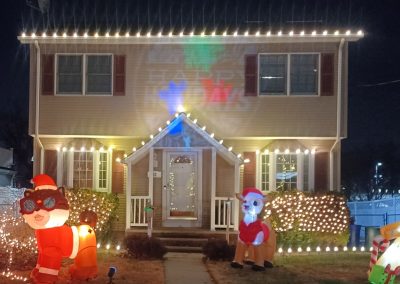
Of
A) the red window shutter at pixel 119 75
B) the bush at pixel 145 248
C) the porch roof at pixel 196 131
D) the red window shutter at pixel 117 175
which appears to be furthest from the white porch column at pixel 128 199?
the bush at pixel 145 248

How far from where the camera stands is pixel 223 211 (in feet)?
50.8

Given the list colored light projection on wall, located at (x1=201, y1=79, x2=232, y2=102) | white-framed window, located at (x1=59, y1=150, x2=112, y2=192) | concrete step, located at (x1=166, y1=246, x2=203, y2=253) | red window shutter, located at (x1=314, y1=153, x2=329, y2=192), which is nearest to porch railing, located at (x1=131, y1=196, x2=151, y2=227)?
white-framed window, located at (x1=59, y1=150, x2=112, y2=192)

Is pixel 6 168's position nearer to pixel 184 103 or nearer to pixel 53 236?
pixel 184 103

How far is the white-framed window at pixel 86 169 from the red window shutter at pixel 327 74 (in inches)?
253

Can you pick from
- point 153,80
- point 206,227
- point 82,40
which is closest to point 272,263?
point 206,227

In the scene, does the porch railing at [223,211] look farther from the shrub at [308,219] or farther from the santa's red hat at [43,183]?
the santa's red hat at [43,183]

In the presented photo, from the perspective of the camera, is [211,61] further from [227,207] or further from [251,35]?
[227,207]

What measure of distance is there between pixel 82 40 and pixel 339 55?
7.29 m

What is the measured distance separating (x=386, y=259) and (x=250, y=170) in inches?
270

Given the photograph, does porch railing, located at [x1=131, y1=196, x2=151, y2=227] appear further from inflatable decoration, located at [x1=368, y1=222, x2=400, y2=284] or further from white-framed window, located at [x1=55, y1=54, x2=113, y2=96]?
inflatable decoration, located at [x1=368, y1=222, x2=400, y2=284]

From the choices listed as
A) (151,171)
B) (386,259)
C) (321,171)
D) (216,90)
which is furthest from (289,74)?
(386,259)

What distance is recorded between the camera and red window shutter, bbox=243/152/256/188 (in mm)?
16344

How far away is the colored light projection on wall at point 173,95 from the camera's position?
1634cm

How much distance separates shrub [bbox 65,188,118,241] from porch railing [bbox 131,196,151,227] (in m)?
0.65
